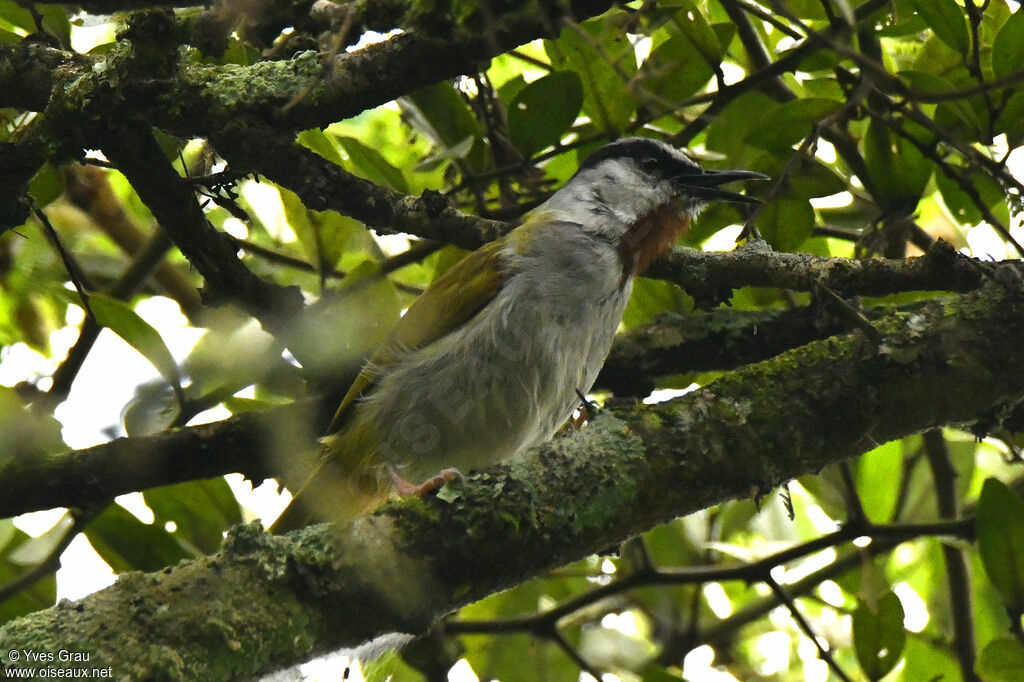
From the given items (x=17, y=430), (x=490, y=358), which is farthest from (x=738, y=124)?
(x=17, y=430)

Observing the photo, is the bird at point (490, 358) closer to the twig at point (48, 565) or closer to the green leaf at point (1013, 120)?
the twig at point (48, 565)

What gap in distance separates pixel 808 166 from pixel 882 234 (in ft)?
1.07

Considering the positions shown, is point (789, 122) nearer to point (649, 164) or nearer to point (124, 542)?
point (649, 164)

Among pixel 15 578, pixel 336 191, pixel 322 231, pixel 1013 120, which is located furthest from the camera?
pixel 322 231

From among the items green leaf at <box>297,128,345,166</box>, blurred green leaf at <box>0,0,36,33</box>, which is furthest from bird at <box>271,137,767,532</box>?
blurred green leaf at <box>0,0,36,33</box>

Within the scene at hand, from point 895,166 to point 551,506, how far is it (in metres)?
1.56

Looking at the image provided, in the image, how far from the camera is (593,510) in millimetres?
2002

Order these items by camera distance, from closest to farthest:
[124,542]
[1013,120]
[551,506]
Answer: [551,506] < [1013,120] < [124,542]

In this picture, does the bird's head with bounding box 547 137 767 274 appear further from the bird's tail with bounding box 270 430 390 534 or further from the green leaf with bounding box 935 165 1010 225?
the bird's tail with bounding box 270 430 390 534

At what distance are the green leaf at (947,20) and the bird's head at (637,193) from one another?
73 centimetres

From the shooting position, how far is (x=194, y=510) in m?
2.90

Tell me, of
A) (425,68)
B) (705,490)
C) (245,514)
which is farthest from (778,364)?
(245,514)

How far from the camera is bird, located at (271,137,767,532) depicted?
9.53 ft

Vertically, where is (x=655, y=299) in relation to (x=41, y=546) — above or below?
above
